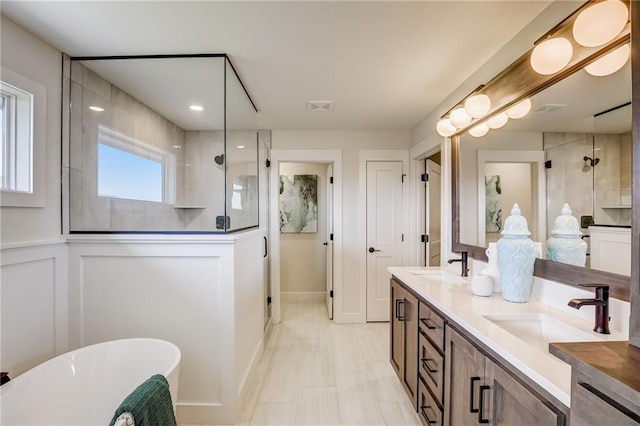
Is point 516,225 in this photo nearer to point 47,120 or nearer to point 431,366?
point 431,366

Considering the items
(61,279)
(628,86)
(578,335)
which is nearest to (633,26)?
(628,86)

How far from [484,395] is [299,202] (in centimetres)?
356

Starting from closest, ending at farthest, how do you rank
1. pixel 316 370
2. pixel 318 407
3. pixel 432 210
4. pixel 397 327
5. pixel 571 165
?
pixel 571 165 < pixel 318 407 < pixel 397 327 < pixel 316 370 < pixel 432 210

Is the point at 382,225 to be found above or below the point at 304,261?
above

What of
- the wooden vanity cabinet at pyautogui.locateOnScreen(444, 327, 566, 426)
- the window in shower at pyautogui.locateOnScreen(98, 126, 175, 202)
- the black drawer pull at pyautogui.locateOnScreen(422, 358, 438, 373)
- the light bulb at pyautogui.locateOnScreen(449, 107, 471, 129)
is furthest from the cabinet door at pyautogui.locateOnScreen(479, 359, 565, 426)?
the window in shower at pyautogui.locateOnScreen(98, 126, 175, 202)

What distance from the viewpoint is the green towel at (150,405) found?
1.00 m

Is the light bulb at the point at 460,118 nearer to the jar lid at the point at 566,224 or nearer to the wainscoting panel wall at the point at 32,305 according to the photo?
the jar lid at the point at 566,224

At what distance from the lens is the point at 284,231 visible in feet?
14.5

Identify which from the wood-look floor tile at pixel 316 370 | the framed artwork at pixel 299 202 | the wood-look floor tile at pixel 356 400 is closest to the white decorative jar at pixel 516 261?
the wood-look floor tile at pixel 356 400

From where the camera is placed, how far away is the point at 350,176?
3.53 m

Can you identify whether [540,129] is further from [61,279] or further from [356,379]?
[61,279]

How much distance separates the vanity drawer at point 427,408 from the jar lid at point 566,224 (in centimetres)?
106

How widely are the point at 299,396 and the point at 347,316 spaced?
149 centimetres

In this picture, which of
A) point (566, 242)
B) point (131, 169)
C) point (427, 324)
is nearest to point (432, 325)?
point (427, 324)
